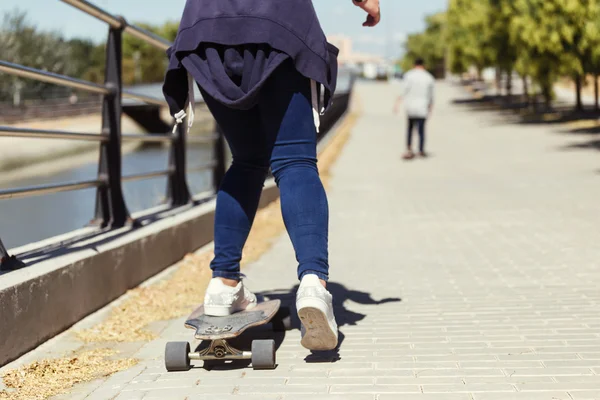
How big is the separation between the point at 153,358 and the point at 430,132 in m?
25.8

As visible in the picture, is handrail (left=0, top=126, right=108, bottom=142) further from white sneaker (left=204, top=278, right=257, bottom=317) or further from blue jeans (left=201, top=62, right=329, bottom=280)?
white sneaker (left=204, top=278, right=257, bottom=317)

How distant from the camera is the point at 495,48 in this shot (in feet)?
120

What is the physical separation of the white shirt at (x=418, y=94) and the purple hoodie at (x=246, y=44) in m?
15.1

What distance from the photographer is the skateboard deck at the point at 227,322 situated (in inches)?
132

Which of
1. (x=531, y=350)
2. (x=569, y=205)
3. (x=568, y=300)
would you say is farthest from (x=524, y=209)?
(x=531, y=350)

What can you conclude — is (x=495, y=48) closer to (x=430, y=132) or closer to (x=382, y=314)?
(x=430, y=132)

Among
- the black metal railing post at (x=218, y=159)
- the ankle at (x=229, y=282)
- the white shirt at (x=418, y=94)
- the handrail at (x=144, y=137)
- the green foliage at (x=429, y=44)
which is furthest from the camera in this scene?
the green foliage at (x=429, y=44)

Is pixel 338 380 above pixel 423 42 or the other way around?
the other way around

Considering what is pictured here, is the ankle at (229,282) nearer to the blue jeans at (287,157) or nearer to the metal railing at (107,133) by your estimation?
the blue jeans at (287,157)

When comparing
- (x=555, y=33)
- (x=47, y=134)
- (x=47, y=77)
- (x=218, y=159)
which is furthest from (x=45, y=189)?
(x=555, y=33)

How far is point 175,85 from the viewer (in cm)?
354

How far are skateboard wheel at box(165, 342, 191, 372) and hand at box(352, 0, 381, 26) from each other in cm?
145

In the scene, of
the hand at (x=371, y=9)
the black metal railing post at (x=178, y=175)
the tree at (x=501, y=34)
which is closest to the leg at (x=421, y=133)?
the tree at (x=501, y=34)

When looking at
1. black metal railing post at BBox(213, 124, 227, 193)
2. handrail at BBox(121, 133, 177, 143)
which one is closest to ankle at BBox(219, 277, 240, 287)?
handrail at BBox(121, 133, 177, 143)
